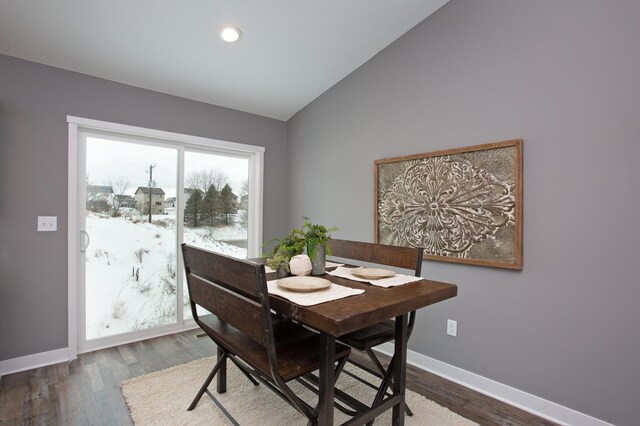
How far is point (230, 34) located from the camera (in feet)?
7.88

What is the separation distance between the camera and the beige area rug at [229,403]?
72.4 inches

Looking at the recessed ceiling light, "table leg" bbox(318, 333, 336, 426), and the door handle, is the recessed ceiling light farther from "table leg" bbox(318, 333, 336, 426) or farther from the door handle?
"table leg" bbox(318, 333, 336, 426)

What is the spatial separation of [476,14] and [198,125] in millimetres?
2608

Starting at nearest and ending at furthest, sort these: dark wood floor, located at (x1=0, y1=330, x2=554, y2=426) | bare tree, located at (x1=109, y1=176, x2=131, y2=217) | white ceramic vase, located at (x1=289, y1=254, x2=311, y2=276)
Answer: white ceramic vase, located at (x1=289, y1=254, x2=311, y2=276) < dark wood floor, located at (x1=0, y1=330, x2=554, y2=426) < bare tree, located at (x1=109, y1=176, x2=131, y2=217)

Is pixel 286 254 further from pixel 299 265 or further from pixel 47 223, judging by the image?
pixel 47 223

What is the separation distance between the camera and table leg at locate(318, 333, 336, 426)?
130cm

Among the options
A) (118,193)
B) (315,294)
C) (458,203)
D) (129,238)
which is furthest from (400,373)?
(118,193)

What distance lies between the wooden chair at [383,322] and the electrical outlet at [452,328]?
0.63 meters

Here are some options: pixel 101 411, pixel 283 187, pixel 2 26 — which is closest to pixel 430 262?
pixel 283 187

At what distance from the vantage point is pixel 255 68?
113 inches

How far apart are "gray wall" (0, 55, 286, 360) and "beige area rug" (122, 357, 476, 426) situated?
3.17 ft

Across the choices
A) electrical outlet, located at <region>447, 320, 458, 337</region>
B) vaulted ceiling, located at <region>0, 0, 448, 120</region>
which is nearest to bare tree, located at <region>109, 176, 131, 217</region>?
vaulted ceiling, located at <region>0, 0, 448, 120</region>

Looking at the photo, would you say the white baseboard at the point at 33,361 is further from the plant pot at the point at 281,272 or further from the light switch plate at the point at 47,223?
the plant pot at the point at 281,272

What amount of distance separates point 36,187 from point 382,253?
265cm
